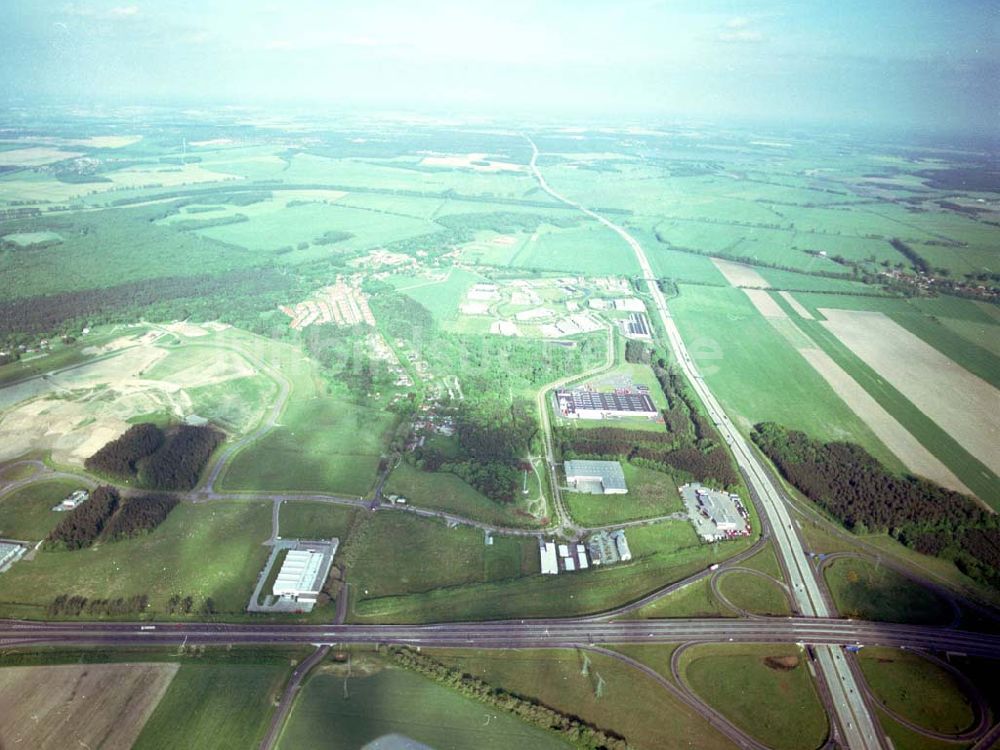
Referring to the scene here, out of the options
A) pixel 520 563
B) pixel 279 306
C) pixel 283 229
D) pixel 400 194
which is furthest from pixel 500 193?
pixel 520 563

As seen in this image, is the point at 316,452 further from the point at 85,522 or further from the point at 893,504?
the point at 893,504

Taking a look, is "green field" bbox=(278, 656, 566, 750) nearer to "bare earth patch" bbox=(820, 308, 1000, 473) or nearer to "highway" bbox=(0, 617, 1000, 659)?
"highway" bbox=(0, 617, 1000, 659)

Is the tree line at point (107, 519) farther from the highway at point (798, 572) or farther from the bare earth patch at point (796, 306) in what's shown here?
the bare earth patch at point (796, 306)

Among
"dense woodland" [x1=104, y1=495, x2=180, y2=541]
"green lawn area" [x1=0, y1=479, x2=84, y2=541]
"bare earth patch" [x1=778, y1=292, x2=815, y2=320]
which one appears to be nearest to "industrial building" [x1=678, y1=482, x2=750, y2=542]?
"dense woodland" [x1=104, y1=495, x2=180, y2=541]

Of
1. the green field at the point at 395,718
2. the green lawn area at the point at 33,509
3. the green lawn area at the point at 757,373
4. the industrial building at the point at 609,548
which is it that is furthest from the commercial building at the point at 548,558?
the green lawn area at the point at 33,509

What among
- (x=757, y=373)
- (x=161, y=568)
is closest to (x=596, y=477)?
(x=757, y=373)

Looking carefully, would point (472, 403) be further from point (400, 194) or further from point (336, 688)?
point (400, 194)
